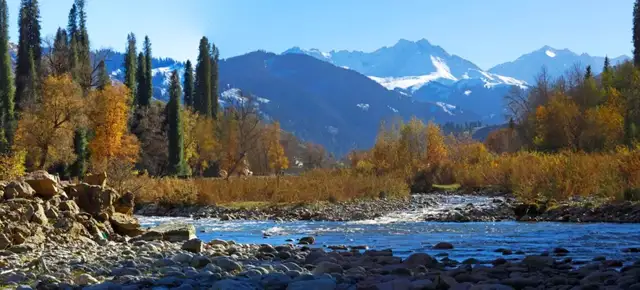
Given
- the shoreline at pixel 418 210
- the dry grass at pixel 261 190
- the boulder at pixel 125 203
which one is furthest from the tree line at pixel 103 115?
the boulder at pixel 125 203

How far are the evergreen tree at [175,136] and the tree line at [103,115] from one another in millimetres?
87

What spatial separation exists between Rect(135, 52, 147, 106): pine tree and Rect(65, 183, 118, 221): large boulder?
161ft

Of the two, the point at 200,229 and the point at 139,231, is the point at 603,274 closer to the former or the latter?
the point at 139,231

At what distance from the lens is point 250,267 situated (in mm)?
9305

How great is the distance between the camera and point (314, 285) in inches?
294

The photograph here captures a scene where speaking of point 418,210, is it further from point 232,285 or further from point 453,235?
point 232,285

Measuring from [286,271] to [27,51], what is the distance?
2447 inches

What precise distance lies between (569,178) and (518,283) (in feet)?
55.9

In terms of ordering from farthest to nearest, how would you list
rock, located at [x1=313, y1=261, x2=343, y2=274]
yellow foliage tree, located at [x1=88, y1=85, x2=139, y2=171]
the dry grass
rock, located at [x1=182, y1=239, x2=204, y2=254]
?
yellow foliage tree, located at [x1=88, y1=85, x2=139, y2=171] < the dry grass < rock, located at [x1=182, y1=239, x2=204, y2=254] < rock, located at [x1=313, y1=261, x2=343, y2=274]

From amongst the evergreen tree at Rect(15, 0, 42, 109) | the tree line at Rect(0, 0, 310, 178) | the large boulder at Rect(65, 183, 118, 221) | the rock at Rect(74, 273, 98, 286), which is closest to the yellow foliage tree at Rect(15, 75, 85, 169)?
the tree line at Rect(0, 0, 310, 178)

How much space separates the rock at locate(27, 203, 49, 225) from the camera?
1240cm

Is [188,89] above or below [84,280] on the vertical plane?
above

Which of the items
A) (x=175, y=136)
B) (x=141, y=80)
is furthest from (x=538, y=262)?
(x=141, y=80)

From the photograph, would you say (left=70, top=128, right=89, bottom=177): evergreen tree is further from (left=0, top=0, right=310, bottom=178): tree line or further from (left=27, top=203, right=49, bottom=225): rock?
(left=27, top=203, right=49, bottom=225): rock
